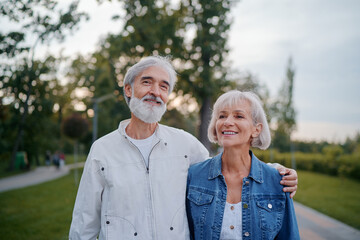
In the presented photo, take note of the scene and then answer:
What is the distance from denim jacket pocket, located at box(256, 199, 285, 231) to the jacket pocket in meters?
1.07

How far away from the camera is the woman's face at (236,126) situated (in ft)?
8.56

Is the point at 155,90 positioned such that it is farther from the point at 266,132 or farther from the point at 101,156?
the point at 266,132

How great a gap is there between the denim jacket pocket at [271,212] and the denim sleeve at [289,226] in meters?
0.05

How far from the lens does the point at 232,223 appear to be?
2.46m

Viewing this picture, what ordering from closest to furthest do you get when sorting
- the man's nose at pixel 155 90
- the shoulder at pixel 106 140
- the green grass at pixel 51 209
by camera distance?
the shoulder at pixel 106 140 → the man's nose at pixel 155 90 → the green grass at pixel 51 209

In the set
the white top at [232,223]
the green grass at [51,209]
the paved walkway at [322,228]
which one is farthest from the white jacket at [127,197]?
the paved walkway at [322,228]

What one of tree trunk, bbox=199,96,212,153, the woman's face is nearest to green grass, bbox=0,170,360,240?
the woman's face

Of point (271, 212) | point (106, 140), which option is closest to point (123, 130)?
point (106, 140)

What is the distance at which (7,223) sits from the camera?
8.20 metres

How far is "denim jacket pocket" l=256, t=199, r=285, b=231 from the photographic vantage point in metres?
2.46

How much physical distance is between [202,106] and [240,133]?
15898mm

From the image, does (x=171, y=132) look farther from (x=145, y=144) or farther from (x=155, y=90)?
(x=155, y=90)

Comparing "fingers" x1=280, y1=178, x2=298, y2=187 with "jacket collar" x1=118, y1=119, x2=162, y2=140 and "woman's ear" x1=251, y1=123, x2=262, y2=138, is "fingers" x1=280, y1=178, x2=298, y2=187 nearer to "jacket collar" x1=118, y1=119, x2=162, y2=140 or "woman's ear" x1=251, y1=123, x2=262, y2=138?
"woman's ear" x1=251, y1=123, x2=262, y2=138

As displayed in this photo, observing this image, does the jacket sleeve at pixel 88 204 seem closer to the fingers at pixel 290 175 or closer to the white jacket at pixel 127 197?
the white jacket at pixel 127 197
